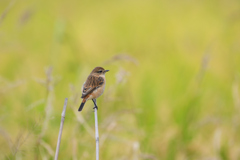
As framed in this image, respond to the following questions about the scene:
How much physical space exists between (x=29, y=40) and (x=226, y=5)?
5229 millimetres

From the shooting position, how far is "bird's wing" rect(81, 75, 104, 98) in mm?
2566

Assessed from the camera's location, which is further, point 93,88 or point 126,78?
point 126,78

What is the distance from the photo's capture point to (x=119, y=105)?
5105 mm

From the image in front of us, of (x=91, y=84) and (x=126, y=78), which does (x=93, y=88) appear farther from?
(x=126, y=78)

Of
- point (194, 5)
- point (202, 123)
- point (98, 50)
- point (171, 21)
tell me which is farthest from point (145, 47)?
point (202, 123)

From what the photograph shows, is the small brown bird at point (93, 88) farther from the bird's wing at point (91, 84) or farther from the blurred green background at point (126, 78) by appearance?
the blurred green background at point (126, 78)

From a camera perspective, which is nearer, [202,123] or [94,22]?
[202,123]

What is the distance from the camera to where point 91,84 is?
2635 mm

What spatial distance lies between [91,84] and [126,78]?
32 cm

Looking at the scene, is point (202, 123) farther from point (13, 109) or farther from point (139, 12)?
point (139, 12)

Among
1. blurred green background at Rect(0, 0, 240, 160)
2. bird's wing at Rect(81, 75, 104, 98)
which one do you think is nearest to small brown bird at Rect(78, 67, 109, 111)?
bird's wing at Rect(81, 75, 104, 98)

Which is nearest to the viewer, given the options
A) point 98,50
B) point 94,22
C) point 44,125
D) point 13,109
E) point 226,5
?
point 44,125

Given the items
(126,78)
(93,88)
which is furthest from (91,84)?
(126,78)

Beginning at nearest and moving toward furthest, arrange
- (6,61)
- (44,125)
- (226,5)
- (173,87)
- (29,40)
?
(44,125) → (173,87) → (6,61) → (29,40) → (226,5)
